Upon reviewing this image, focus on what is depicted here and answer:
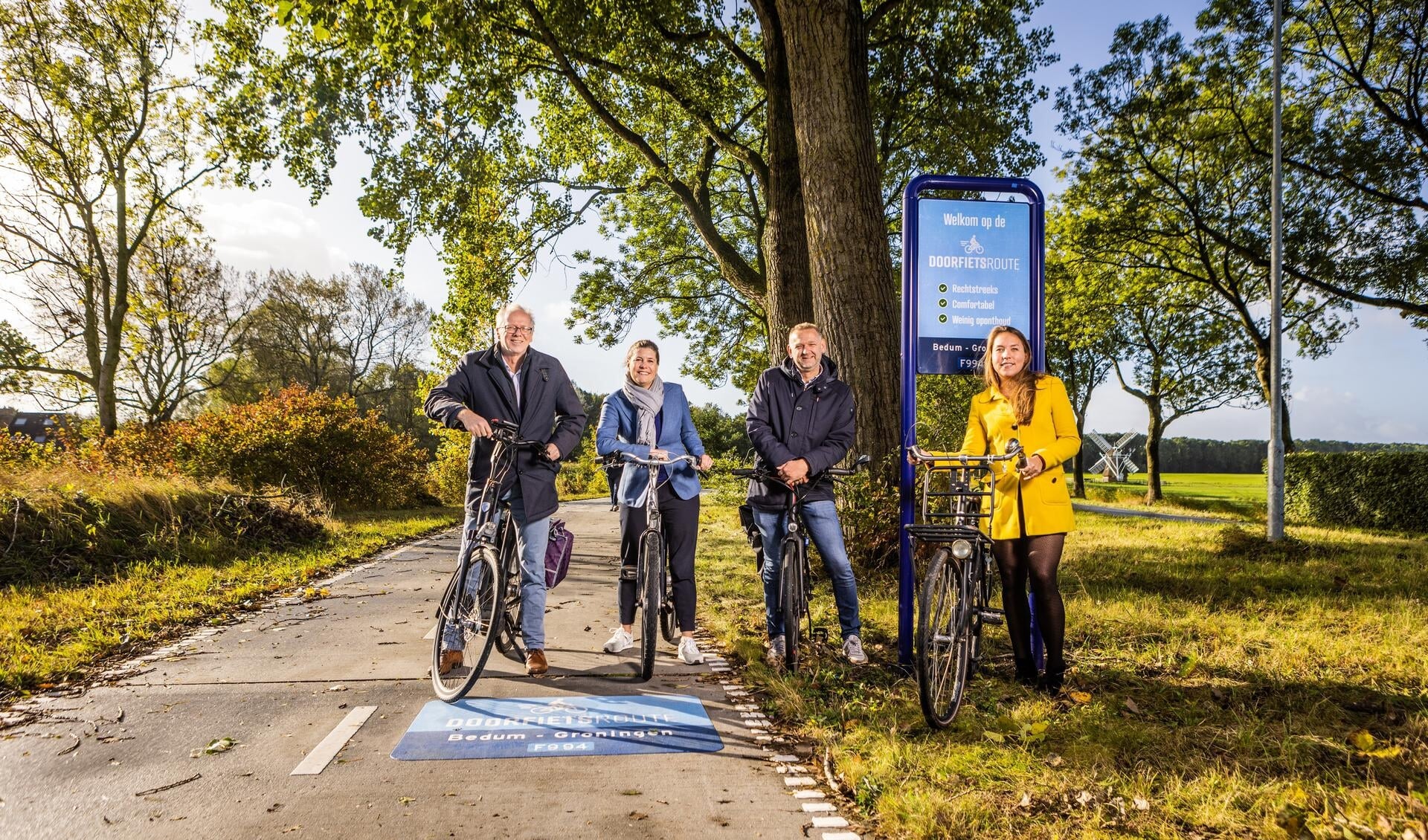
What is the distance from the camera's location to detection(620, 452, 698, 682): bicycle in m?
4.66

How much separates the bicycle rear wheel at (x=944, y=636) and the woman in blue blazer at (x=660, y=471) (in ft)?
5.40

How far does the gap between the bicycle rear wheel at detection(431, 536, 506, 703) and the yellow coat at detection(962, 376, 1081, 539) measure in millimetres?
2870

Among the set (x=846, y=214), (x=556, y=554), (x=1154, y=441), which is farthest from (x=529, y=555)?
(x=1154, y=441)

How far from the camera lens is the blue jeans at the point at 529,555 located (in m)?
4.62

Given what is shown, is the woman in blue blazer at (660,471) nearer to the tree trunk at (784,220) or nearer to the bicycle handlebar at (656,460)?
the bicycle handlebar at (656,460)

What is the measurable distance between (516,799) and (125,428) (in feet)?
62.2

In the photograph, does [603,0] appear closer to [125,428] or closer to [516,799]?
[516,799]

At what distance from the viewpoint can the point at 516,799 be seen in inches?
119

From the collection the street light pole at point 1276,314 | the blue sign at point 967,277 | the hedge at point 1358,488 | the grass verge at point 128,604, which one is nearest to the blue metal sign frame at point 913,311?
the blue sign at point 967,277

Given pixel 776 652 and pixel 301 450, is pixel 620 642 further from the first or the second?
pixel 301 450

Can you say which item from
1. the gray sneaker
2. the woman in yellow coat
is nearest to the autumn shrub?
the gray sneaker

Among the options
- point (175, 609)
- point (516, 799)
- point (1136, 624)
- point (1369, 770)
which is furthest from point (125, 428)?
point (1369, 770)

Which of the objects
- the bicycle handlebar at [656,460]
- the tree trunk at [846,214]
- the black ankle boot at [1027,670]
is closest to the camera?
the black ankle boot at [1027,670]

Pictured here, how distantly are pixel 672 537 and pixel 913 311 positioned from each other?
2.18 metres
